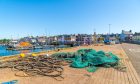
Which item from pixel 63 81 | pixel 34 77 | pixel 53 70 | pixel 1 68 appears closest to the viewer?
pixel 63 81

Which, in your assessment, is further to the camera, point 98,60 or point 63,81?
point 98,60

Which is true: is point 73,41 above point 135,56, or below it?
above

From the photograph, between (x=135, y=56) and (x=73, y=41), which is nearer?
(x=135, y=56)

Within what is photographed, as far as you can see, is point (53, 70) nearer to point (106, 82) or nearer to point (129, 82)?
point (106, 82)

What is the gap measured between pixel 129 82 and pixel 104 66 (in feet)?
13.5

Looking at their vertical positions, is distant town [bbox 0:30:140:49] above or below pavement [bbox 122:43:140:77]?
above

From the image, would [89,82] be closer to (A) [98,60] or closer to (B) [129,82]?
(B) [129,82]

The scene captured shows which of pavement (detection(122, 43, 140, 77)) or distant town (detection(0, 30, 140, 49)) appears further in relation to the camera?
distant town (detection(0, 30, 140, 49))

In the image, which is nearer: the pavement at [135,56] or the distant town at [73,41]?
the pavement at [135,56]

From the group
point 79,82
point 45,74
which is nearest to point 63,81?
point 79,82

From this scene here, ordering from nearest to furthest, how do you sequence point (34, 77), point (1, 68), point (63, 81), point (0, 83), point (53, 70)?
1. point (0, 83)
2. point (63, 81)
3. point (34, 77)
4. point (53, 70)
5. point (1, 68)

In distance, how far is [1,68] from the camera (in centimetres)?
1204

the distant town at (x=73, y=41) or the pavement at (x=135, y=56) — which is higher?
the distant town at (x=73, y=41)

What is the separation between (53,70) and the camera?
10.9m
